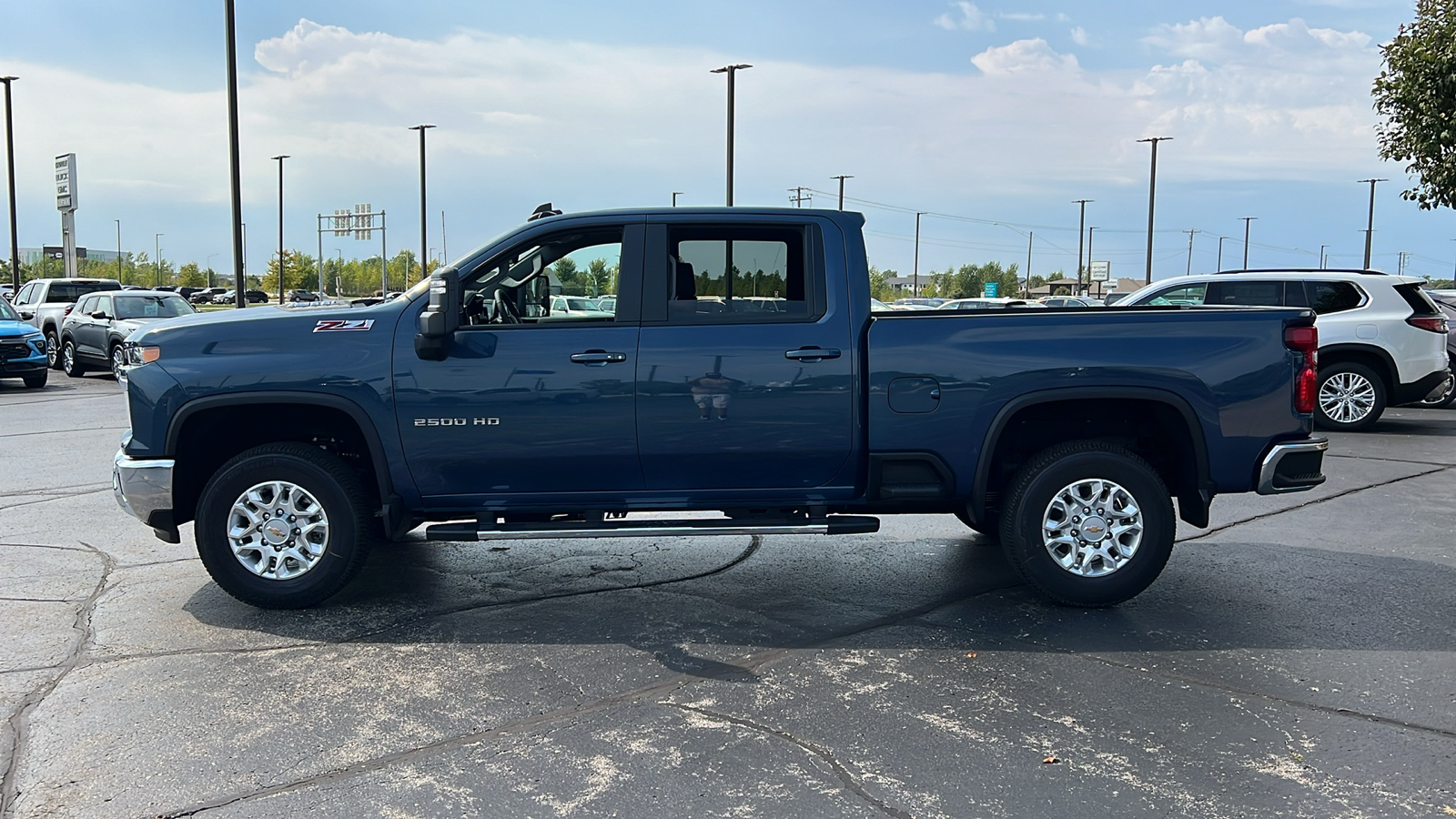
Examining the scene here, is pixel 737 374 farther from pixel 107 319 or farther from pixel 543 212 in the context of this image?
pixel 107 319

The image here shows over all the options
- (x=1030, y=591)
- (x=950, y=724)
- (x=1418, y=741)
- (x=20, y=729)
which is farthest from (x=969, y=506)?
(x=20, y=729)

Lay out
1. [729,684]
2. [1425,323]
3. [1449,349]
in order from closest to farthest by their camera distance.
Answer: [729,684] < [1425,323] < [1449,349]

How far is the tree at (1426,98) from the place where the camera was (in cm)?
1623

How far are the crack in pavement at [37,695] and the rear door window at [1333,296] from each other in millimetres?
12699

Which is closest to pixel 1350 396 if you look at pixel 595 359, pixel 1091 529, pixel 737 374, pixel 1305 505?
pixel 1305 505

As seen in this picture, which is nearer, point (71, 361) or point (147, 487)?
point (147, 487)

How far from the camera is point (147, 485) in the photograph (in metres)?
5.61

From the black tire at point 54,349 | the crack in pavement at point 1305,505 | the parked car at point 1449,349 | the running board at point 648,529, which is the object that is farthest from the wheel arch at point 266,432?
the black tire at point 54,349

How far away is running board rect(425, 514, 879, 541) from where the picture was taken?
548 cm

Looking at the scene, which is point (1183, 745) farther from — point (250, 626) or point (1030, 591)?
point (250, 626)

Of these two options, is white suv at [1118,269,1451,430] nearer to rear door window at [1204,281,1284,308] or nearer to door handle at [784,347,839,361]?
rear door window at [1204,281,1284,308]

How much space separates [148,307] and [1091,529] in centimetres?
2025

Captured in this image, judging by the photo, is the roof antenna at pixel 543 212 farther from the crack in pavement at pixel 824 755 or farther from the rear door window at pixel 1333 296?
the rear door window at pixel 1333 296

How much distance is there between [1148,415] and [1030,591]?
1118 millimetres
